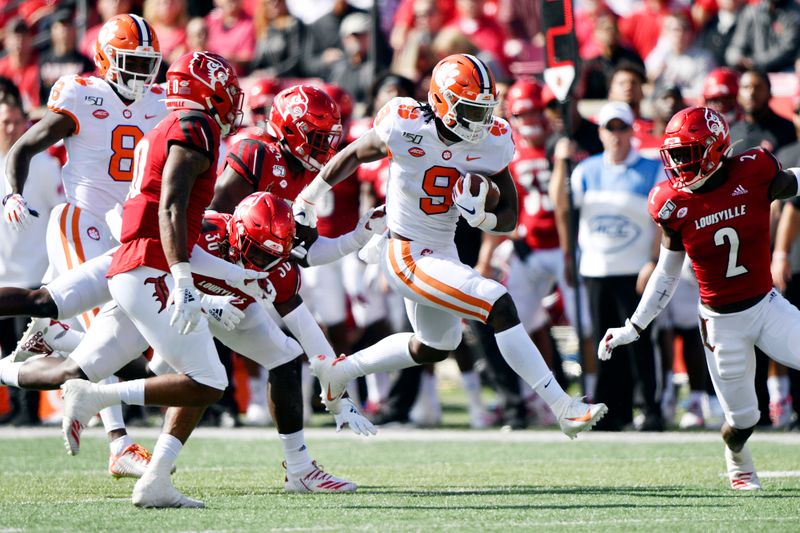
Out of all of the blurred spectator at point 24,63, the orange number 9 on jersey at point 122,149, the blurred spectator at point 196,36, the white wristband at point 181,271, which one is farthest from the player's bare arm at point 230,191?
the blurred spectator at point 24,63

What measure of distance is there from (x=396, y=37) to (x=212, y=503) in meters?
7.81

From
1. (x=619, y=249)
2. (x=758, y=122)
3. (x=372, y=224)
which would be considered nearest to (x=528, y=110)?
(x=619, y=249)

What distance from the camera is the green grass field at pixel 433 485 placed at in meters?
5.36

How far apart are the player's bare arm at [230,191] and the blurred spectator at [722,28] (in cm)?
608

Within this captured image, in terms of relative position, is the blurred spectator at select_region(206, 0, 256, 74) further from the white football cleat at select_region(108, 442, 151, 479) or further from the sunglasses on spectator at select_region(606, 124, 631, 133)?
the white football cleat at select_region(108, 442, 151, 479)

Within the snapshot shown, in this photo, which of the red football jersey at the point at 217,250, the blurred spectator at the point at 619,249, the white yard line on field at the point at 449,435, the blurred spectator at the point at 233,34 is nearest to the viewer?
the red football jersey at the point at 217,250

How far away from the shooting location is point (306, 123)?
6930 mm

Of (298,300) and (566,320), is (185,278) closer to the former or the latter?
(298,300)

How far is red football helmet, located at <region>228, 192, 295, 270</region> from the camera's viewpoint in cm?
609

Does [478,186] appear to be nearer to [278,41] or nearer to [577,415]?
[577,415]

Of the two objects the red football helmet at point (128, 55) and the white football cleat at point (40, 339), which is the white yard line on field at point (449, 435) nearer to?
the white football cleat at point (40, 339)

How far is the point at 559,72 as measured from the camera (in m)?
9.94

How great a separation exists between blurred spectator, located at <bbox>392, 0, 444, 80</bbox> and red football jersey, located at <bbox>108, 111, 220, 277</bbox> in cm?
535

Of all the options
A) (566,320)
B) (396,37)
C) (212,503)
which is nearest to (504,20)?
(396,37)
